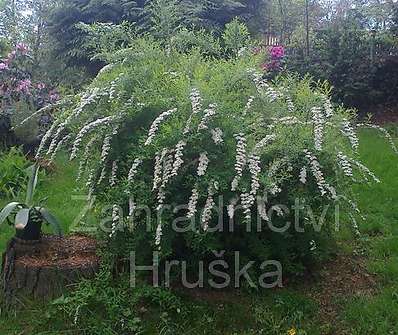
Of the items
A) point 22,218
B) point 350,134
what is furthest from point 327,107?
point 22,218

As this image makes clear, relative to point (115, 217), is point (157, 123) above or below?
above

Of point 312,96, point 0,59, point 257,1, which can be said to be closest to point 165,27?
point 312,96

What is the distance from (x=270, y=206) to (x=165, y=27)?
1.90 meters

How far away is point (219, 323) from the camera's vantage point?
2906 mm

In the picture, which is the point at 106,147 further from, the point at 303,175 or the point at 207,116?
A: the point at 303,175

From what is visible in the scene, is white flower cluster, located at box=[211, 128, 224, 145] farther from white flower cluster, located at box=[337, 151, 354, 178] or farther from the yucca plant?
the yucca plant

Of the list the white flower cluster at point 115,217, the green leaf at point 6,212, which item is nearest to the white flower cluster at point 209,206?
the white flower cluster at point 115,217

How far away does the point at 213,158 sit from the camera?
2.89 metres

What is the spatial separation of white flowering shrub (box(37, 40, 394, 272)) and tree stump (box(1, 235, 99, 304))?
0.30 meters

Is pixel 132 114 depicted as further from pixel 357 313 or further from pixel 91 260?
pixel 357 313

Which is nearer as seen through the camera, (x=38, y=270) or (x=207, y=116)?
(x=207, y=116)

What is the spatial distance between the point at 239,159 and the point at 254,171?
10cm

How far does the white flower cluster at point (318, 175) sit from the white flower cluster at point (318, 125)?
0.31 feet

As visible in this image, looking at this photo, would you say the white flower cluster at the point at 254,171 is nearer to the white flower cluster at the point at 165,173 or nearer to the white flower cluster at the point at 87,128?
the white flower cluster at the point at 165,173
